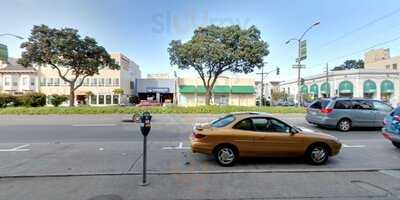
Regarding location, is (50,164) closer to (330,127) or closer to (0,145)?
(0,145)

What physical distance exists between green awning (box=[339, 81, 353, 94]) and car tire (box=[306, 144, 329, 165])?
52.4 m

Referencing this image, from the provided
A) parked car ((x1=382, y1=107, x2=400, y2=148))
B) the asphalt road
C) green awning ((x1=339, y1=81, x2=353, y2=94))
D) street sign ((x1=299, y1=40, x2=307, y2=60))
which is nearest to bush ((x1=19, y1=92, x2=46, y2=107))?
the asphalt road

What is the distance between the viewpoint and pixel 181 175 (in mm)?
6301

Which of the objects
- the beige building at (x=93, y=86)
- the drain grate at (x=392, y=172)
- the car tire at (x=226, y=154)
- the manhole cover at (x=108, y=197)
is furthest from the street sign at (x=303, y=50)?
the beige building at (x=93, y=86)

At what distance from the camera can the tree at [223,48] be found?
26875 millimetres

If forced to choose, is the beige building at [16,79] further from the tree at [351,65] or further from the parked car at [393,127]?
the tree at [351,65]

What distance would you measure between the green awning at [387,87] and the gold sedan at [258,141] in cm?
5562

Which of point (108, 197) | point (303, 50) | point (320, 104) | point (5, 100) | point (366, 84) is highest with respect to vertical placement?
point (303, 50)

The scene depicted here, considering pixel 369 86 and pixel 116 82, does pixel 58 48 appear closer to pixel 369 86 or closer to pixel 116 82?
pixel 116 82

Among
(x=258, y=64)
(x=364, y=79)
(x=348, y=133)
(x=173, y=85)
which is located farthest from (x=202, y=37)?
(x=364, y=79)

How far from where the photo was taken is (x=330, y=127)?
14.6 meters

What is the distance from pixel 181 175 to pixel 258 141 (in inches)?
83.8

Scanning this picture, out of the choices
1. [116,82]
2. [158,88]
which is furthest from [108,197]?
[116,82]

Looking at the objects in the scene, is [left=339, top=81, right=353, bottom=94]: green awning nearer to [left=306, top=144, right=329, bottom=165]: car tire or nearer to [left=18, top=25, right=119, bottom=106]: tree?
[left=18, top=25, right=119, bottom=106]: tree
